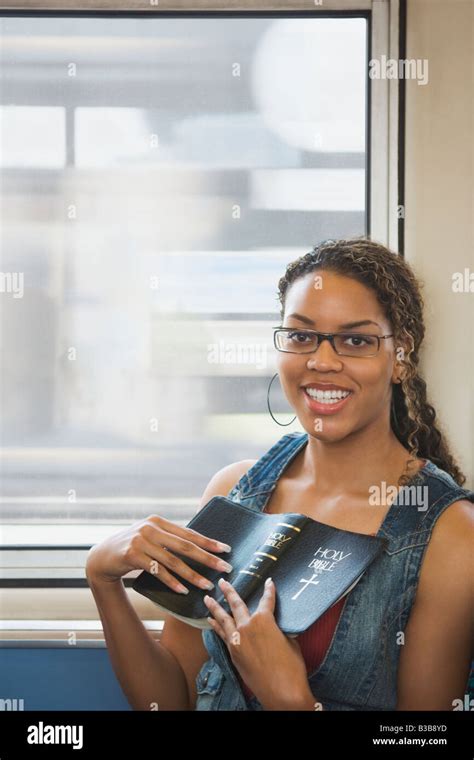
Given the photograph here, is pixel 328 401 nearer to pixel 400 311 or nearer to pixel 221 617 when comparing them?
pixel 400 311

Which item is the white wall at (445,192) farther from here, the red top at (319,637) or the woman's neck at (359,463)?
the red top at (319,637)

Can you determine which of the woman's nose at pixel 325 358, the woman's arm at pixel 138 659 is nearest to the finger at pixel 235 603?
the woman's arm at pixel 138 659

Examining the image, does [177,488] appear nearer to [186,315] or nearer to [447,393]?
[186,315]

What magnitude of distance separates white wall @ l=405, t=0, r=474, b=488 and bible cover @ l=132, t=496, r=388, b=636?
20.8 inches

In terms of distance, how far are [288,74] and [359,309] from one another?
70cm

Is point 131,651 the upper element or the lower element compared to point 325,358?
lower

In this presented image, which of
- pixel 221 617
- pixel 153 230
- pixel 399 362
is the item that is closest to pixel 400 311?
pixel 399 362

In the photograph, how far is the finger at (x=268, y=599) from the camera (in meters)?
1.08

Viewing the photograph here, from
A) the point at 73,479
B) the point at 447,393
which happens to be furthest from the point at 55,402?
the point at 447,393

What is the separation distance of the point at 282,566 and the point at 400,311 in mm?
434

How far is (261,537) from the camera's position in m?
1.19

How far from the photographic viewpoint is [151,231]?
1.65m

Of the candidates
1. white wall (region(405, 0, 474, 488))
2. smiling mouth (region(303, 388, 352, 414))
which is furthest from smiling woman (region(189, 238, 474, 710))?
white wall (region(405, 0, 474, 488))

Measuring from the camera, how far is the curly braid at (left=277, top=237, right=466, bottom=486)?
1219 millimetres
